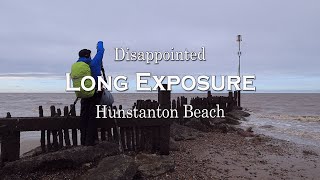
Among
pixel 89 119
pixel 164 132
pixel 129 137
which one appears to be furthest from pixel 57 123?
pixel 164 132

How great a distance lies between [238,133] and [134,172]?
30.9 ft

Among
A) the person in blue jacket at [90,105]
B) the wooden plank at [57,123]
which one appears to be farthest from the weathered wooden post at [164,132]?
the person in blue jacket at [90,105]

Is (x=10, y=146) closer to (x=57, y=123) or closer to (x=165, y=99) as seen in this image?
(x=57, y=123)

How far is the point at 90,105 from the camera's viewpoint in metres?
7.11

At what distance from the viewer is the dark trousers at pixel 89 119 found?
7.05 m

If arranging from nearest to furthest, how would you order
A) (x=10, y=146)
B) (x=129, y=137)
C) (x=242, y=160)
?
(x=10, y=146) → (x=129, y=137) → (x=242, y=160)

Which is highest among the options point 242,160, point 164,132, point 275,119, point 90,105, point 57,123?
point 90,105

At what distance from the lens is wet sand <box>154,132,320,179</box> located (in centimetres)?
752

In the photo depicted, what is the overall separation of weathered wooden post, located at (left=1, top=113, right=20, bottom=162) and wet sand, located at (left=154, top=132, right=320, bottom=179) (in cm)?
304

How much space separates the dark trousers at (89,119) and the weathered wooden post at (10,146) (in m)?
1.35

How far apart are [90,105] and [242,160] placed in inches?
183

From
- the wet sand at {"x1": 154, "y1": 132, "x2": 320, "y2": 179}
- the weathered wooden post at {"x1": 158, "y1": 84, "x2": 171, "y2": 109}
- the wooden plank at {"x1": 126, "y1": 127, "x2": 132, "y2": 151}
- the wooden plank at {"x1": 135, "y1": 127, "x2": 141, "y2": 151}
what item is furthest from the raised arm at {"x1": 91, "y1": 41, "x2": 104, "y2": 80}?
the wet sand at {"x1": 154, "y1": 132, "x2": 320, "y2": 179}

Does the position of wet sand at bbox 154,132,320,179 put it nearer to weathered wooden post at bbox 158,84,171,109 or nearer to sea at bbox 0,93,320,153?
weathered wooden post at bbox 158,84,171,109

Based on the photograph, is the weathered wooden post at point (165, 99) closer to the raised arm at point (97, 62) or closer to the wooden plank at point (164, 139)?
the wooden plank at point (164, 139)
